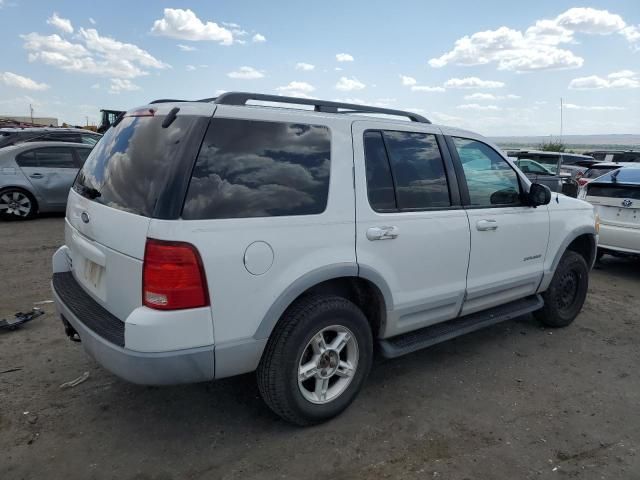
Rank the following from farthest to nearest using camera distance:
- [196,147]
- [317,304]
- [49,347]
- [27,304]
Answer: [27,304], [49,347], [317,304], [196,147]

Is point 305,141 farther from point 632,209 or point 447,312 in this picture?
point 632,209

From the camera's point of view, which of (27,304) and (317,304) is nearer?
(317,304)

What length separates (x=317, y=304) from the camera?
2.83 m

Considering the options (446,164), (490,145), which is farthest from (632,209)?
(446,164)

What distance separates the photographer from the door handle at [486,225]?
3.69 m

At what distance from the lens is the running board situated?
10.9 ft

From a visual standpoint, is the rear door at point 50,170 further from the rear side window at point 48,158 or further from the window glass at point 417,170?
the window glass at point 417,170

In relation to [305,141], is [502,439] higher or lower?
lower

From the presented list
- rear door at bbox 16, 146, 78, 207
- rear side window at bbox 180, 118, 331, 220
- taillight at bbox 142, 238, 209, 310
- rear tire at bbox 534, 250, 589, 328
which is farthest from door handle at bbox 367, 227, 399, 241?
rear door at bbox 16, 146, 78, 207

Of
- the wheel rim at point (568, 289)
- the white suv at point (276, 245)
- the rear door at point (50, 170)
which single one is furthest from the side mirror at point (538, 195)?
the rear door at point (50, 170)

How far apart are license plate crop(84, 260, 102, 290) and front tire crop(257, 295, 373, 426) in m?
1.04

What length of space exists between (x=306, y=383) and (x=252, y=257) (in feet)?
3.24

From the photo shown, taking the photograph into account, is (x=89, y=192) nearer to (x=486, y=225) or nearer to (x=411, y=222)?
(x=411, y=222)

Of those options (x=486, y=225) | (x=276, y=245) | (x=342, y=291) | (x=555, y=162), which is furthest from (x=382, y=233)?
(x=555, y=162)
